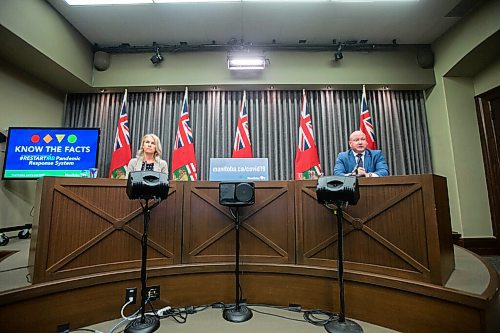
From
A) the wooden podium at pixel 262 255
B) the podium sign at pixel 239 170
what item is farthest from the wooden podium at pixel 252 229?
the podium sign at pixel 239 170

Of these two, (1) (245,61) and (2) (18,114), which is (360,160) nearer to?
(1) (245,61)

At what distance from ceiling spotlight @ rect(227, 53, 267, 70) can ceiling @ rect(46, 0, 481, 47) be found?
32 centimetres

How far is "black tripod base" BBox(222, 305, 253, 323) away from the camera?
1.70 metres

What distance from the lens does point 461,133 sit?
358 centimetres

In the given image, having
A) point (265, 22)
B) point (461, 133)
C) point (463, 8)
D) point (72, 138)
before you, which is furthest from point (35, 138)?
point (461, 133)

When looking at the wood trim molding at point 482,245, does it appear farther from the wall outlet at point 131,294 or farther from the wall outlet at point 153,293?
the wall outlet at point 131,294

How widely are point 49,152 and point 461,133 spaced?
19.2 ft

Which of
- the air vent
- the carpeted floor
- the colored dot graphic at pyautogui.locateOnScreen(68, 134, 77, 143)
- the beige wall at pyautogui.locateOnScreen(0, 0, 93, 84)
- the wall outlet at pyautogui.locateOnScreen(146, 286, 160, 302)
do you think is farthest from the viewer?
the colored dot graphic at pyautogui.locateOnScreen(68, 134, 77, 143)

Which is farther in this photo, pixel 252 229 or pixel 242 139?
pixel 242 139

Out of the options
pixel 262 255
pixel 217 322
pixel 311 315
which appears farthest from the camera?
pixel 262 255

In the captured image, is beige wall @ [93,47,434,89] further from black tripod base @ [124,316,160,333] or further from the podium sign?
black tripod base @ [124,316,160,333]

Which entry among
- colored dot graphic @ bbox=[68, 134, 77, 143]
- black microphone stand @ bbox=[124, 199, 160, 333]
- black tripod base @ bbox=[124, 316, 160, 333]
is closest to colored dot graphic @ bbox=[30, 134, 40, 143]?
colored dot graphic @ bbox=[68, 134, 77, 143]

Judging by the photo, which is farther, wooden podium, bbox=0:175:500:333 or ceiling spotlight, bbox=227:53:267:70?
ceiling spotlight, bbox=227:53:267:70

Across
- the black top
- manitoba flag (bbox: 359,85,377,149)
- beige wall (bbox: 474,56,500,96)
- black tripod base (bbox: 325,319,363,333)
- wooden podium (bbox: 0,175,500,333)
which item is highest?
beige wall (bbox: 474,56,500,96)
